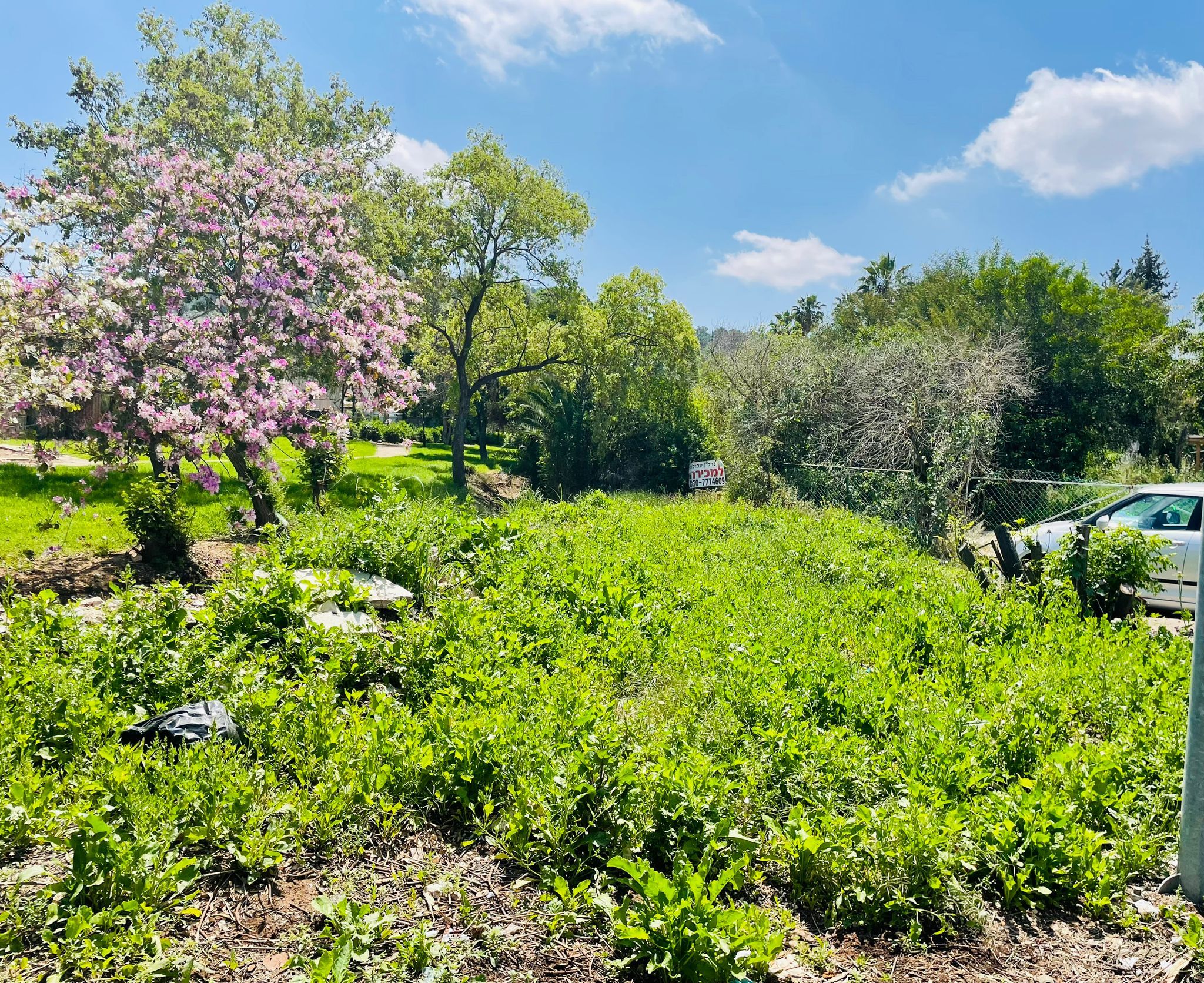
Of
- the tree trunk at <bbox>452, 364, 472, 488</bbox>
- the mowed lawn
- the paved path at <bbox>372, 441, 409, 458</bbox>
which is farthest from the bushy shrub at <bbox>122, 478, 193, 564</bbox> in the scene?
the paved path at <bbox>372, 441, 409, 458</bbox>

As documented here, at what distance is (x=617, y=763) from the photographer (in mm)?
3500

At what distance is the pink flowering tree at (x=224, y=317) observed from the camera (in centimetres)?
857

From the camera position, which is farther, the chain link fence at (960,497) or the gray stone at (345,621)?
the chain link fence at (960,497)

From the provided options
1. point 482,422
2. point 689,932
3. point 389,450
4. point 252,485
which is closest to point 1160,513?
point 689,932

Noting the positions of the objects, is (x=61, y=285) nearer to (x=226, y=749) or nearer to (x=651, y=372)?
(x=226, y=749)

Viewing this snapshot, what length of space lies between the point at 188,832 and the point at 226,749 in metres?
0.54

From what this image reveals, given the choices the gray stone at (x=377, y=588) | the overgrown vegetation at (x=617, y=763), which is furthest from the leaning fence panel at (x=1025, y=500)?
the gray stone at (x=377, y=588)

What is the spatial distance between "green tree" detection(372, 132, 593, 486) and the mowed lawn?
557 centimetres

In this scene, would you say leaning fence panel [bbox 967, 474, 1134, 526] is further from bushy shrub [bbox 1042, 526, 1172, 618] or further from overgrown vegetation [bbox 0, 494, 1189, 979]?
overgrown vegetation [bbox 0, 494, 1189, 979]

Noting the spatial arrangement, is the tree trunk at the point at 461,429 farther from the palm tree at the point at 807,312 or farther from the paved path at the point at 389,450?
the palm tree at the point at 807,312

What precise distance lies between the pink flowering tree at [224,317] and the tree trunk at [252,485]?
0.04 metres

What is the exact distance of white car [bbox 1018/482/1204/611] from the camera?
7.93m

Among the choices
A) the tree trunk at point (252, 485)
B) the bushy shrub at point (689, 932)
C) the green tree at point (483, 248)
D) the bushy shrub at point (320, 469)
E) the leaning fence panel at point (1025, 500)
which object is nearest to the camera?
the bushy shrub at point (689, 932)

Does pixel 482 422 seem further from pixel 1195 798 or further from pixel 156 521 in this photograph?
pixel 1195 798
